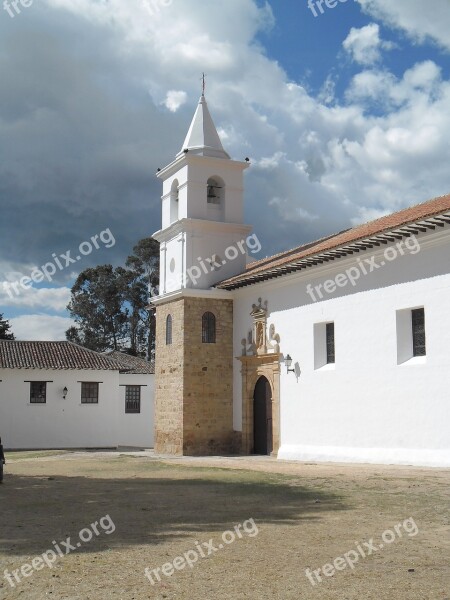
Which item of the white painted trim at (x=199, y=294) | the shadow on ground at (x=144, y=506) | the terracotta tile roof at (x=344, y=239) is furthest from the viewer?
the white painted trim at (x=199, y=294)

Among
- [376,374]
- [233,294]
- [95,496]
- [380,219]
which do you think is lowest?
[95,496]

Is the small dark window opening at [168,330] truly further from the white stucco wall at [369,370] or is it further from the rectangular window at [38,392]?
the rectangular window at [38,392]

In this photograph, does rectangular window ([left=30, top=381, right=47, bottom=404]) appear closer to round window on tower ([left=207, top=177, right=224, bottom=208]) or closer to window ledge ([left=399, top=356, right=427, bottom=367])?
round window on tower ([left=207, top=177, right=224, bottom=208])

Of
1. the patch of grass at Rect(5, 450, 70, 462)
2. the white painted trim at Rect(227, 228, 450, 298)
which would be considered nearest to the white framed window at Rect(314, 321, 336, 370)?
the white painted trim at Rect(227, 228, 450, 298)

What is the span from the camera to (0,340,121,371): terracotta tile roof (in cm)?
2897

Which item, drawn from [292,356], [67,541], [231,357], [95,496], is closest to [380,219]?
[292,356]

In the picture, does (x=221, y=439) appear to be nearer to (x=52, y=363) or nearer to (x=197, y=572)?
(x=52, y=363)

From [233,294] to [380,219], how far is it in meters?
5.06

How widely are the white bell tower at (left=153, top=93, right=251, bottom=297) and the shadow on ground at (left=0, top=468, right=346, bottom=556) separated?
977 cm

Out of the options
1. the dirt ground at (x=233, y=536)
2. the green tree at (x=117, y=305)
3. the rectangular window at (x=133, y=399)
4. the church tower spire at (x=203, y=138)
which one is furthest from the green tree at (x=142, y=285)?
the dirt ground at (x=233, y=536)

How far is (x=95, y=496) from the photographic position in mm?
10539

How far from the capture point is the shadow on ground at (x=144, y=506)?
291 inches

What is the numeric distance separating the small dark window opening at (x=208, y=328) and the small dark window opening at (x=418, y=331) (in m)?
7.77

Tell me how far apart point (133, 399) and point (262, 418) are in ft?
47.6
